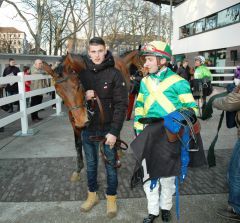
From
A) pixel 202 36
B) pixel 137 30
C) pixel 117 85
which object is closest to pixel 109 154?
pixel 117 85

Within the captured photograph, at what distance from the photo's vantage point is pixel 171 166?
3123 millimetres

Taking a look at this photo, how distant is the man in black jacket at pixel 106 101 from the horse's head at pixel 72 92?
0.30 ft

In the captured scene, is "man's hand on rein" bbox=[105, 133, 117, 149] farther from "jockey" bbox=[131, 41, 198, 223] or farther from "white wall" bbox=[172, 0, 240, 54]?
"white wall" bbox=[172, 0, 240, 54]

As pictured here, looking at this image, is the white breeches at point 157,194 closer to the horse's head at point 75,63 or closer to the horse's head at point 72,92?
the horse's head at point 72,92

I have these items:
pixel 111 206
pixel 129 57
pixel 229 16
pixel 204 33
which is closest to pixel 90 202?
pixel 111 206

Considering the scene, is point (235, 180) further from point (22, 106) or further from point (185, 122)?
point (22, 106)

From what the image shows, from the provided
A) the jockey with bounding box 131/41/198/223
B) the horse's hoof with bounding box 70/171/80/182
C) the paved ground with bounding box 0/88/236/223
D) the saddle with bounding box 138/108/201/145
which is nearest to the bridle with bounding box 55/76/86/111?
the jockey with bounding box 131/41/198/223

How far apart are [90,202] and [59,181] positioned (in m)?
0.99

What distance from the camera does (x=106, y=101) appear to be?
335cm

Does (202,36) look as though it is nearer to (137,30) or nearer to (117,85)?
(137,30)

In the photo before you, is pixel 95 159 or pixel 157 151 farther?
pixel 95 159

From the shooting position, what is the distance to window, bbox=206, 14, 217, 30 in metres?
27.2

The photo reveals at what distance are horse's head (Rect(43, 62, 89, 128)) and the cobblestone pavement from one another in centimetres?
115

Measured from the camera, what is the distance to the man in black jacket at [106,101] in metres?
3.25
